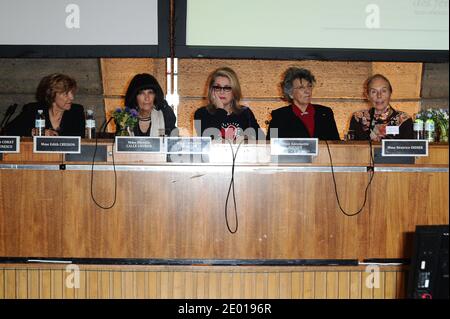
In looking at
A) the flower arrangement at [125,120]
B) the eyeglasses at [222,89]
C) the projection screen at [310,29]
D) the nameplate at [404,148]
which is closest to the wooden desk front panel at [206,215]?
the nameplate at [404,148]

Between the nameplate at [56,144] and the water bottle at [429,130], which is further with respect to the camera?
the water bottle at [429,130]

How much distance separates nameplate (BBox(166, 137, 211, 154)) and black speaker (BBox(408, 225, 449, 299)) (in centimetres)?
124

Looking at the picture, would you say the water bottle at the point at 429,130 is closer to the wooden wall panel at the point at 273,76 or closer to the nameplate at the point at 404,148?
the nameplate at the point at 404,148

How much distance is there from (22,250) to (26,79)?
8.95 ft

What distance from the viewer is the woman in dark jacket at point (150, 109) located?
11.6 feet

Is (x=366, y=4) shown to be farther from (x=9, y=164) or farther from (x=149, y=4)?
(x=9, y=164)

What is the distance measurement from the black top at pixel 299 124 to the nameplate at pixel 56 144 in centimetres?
124

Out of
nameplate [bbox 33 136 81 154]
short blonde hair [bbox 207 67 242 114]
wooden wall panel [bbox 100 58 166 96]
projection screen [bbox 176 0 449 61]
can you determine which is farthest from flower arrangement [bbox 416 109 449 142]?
wooden wall panel [bbox 100 58 166 96]

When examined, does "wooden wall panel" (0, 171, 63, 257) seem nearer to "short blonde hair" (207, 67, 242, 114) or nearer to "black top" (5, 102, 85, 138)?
"black top" (5, 102, 85, 138)

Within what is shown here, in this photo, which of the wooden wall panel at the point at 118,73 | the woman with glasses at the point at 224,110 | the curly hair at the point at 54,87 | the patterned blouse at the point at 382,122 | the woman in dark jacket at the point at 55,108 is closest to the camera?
the patterned blouse at the point at 382,122

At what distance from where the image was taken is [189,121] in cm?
518

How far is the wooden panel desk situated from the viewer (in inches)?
114

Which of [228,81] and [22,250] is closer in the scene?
[22,250]
